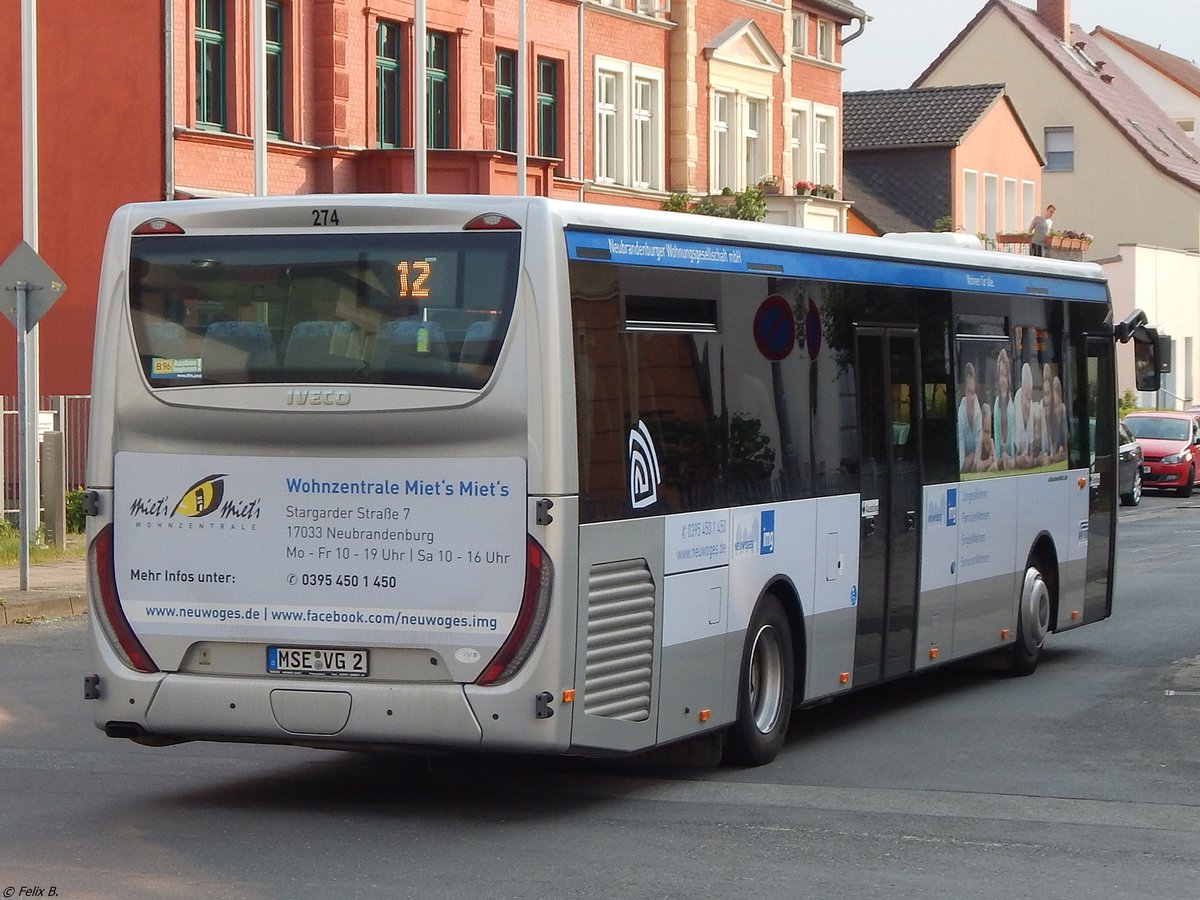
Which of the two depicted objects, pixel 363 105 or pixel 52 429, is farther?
pixel 363 105

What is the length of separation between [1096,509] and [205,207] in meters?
8.86

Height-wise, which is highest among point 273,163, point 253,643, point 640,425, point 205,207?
point 273,163

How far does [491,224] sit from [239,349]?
4.03 ft

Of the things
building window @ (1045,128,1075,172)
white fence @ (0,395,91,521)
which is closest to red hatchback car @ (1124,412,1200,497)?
white fence @ (0,395,91,521)

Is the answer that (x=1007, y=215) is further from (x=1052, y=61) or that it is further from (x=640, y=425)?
Answer: (x=640, y=425)

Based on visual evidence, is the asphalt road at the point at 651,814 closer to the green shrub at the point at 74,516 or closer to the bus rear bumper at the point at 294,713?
the bus rear bumper at the point at 294,713

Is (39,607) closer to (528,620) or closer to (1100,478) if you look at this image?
(1100,478)

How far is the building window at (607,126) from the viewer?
42344 millimetres

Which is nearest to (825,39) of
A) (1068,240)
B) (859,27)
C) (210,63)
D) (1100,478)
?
(859,27)

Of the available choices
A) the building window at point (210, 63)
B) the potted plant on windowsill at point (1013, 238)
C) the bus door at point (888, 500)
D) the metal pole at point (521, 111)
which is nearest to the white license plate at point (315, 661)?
the bus door at point (888, 500)

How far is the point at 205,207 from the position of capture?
9.75 m

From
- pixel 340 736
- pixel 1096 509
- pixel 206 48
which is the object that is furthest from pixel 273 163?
pixel 340 736

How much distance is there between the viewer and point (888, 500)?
12711 millimetres

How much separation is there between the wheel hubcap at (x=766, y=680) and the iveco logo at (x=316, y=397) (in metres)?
2.71
